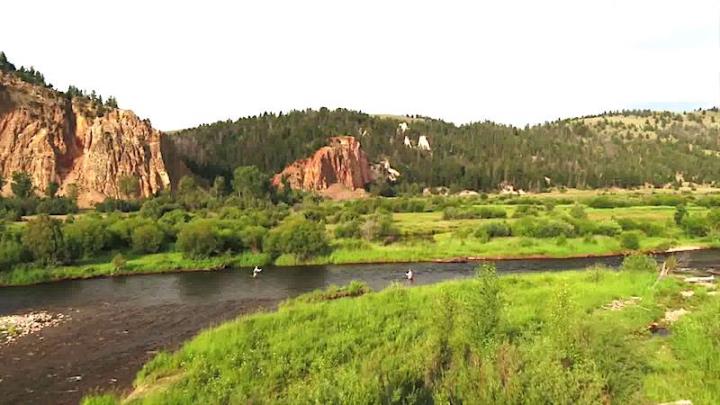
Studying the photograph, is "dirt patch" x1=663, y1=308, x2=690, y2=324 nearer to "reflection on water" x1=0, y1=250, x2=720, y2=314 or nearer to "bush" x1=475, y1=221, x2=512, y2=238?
"reflection on water" x1=0, y1=250, x2=720, y2=314

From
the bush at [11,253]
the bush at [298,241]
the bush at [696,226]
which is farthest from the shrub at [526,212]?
the bush at [11,253]

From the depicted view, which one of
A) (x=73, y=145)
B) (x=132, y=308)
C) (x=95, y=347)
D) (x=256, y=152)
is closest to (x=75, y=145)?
(x=73, y=145)

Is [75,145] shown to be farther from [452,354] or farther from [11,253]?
[452,354]

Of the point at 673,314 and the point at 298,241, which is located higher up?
the point at 298,241

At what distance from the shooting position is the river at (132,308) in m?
24.3

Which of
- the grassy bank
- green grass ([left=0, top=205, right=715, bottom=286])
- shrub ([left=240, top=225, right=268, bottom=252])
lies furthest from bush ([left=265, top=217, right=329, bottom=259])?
the grassy bank

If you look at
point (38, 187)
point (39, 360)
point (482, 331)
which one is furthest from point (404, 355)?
point (38, 187)

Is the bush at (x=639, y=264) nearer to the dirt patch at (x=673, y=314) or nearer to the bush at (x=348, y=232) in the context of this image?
the dirt patch at (x=673, y=314)

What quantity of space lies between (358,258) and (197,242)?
16129mm

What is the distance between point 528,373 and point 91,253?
5127 cm

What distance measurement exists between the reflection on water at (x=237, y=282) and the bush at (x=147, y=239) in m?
6.84

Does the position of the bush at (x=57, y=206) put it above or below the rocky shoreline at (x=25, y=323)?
above

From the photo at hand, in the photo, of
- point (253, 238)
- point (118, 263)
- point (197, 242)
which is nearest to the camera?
point (118, 263)

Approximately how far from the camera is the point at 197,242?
55719mm
